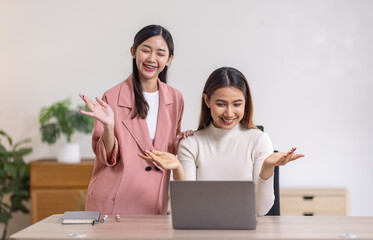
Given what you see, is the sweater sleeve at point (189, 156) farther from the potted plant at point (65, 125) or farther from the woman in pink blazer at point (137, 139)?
the potted plant at point (65, 125)

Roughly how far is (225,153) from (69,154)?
8.28 ft

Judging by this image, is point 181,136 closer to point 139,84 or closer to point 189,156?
point 189,156

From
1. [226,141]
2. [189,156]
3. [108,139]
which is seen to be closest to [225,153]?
[226,141]

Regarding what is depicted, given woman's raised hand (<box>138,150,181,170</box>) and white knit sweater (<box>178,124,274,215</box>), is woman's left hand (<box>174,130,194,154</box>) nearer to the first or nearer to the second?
white knit sweater (<box>178,124,274,215</box>)

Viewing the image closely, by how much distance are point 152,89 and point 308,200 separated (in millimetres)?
2559

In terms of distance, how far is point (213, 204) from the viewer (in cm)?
190

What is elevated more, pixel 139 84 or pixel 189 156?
pixel 139 84

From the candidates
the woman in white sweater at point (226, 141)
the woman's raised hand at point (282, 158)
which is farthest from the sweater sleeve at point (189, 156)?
the woman's raised hand at point (282, 158)

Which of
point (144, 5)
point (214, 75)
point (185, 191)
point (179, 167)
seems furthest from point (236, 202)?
point (144, 5)

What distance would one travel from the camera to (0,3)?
4.94 metres

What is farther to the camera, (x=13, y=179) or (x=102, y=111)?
(x=13, y=179)

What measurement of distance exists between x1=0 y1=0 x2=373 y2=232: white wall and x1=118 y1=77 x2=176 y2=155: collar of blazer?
2262 millimetres

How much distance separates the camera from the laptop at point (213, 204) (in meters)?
1.87

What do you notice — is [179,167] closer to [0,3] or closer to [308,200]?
[308,200]
